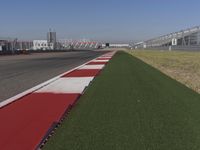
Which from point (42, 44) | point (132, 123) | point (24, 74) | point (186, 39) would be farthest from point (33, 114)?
point (42, 44)

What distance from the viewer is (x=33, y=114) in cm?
607

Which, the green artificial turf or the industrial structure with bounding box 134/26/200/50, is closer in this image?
the green artificial turf

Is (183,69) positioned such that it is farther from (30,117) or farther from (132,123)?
(30,117)

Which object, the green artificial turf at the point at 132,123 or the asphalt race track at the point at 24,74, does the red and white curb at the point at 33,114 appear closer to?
the green artificial turf at the point at 132,123

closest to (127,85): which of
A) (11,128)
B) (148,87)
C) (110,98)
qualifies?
(148,87)

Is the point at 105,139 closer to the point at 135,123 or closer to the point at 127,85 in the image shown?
the point at 135,123

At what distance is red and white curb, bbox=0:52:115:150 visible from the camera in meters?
4.40

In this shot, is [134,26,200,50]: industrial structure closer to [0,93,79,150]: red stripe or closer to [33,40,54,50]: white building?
[0,93,79,150]: red stripe

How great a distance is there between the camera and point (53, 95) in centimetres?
836

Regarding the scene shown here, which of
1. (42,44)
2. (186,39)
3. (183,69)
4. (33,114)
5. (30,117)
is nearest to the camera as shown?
(30,117)

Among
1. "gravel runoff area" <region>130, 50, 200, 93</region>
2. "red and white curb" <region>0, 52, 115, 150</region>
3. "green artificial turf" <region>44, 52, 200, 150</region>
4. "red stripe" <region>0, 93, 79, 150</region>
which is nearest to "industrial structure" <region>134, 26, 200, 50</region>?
"gravel runoff area" <region>130, 50, 200, 93</region>

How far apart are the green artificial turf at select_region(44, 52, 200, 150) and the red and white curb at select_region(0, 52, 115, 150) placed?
26 cm

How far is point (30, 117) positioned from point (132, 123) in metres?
1.87

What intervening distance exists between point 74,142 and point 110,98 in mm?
3381
